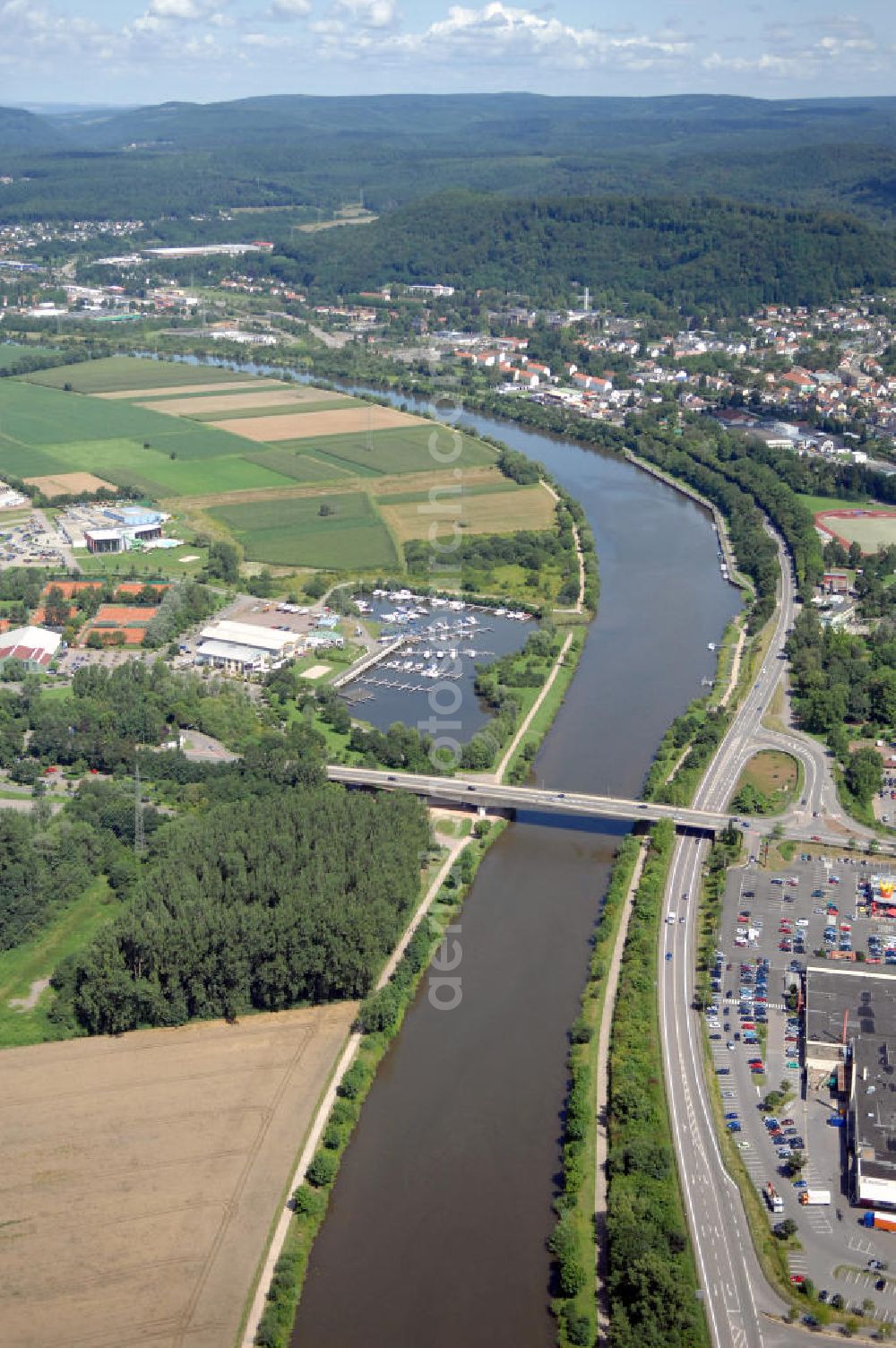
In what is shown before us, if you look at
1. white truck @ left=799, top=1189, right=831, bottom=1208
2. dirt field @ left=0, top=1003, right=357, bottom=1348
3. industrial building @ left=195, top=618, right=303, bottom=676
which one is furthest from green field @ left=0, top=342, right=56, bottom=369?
white truck @ left=799, top=1189, right=831, bottom=1208

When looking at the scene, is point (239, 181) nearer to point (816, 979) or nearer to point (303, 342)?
point (303, 342)

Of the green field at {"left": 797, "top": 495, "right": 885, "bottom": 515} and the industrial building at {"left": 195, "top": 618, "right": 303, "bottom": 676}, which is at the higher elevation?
the green field at {"left": 797, "top": 495, "right": 885, "bottom": 515}

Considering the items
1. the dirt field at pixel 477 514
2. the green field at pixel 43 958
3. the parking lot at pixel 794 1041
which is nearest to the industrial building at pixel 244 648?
the dirt field at pixel 477 514

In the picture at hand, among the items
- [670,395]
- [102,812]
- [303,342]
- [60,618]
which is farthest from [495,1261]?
[303,342]

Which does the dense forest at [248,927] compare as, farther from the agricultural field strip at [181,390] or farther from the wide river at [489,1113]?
the agricultural field strip at [181,390]

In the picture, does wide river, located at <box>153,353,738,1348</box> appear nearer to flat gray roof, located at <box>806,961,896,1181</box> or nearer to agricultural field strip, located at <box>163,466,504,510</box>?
flat gray roof, located at <box>806,961,896,1181</box>
